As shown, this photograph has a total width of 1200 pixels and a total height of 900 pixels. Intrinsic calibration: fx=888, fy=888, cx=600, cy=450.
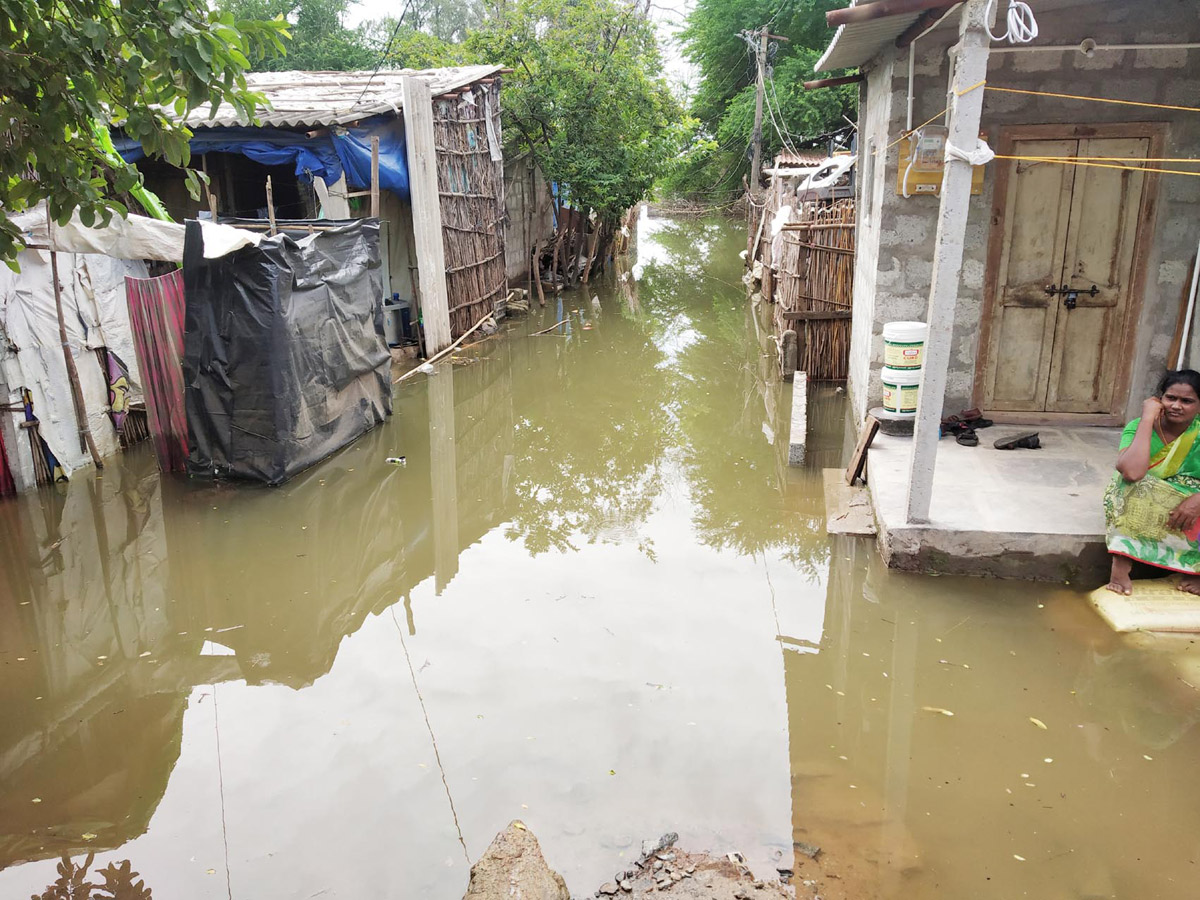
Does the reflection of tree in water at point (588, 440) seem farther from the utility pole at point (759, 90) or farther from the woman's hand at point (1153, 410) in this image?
the utility pole at point (759, 90)

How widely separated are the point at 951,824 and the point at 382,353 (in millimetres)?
7573

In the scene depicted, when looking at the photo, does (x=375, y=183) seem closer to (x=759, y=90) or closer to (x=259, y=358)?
(x=259, y=358)

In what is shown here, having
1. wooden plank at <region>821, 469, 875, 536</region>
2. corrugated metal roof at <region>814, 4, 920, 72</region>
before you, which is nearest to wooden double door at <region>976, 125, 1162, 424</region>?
corrugated metal roof at <region>814, 4, 920, 72</region>

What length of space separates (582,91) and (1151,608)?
14.7 meters

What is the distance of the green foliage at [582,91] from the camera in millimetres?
16688

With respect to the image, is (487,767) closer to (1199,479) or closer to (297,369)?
(1199,479)

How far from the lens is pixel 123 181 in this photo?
371 cm

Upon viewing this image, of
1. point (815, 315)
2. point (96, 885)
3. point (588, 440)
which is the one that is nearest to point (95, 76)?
point (96, 885)

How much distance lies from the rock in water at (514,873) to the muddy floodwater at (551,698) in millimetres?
234

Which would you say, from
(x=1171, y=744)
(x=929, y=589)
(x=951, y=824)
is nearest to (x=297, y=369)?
(x=929, y=589)

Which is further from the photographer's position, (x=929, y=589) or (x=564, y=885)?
(x=929, y=589)

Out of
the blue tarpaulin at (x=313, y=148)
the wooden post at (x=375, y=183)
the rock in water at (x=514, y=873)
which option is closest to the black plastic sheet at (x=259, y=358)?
the wooden post at (x=375, y=183)

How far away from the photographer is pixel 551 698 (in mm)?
4602

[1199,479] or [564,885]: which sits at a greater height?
[1199,479]
